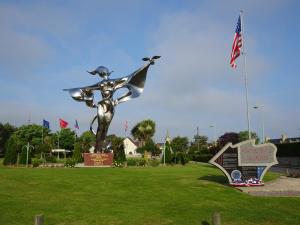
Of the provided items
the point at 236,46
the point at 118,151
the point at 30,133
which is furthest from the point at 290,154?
the point at 30,133

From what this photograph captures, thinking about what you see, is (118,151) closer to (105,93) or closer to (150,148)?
(105,93)

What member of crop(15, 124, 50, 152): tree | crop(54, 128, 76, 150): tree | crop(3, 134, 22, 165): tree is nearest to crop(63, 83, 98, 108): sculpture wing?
crop(3, 134, 22, 165): tree

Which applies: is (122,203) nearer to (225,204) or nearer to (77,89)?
(225,204)

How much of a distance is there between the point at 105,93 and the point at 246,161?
19.3 m

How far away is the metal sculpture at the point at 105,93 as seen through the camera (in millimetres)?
35875

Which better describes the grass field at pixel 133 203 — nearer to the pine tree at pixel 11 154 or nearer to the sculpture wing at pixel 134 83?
the sculpture wing at pixel 134 83

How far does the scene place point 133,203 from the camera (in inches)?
561

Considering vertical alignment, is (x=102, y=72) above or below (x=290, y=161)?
above

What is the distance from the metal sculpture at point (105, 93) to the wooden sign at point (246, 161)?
690 inches

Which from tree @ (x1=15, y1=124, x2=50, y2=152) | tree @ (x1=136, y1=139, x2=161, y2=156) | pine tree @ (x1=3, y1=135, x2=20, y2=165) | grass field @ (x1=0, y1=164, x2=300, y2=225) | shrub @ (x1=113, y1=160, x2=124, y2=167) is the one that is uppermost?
tree @ (x1=15, y1=124, x2=50, y2=152)

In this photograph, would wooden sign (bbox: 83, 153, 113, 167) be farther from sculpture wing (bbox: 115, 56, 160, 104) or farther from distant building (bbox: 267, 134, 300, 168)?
distant building (bbox: 267, 134, 300, 168)

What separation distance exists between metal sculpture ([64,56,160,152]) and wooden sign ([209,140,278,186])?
17.5 m

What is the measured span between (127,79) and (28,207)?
23843 mm

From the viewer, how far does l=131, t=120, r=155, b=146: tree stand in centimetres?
8531
